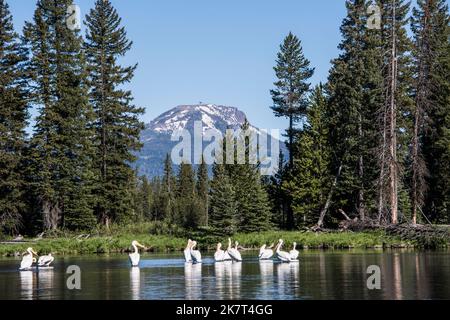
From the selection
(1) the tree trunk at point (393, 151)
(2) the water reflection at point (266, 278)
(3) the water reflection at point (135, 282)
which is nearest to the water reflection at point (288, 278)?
(2) the water reflection at point (266, 278)

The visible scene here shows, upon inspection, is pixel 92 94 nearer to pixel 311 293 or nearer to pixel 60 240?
pixel 60 240

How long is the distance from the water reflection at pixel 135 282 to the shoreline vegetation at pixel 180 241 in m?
21.1

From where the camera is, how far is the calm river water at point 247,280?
2239cm

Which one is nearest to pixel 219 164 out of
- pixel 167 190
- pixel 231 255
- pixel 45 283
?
pixel 231 255

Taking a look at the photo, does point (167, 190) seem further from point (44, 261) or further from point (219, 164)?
point (44, 261)

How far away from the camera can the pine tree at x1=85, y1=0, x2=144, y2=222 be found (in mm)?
65938

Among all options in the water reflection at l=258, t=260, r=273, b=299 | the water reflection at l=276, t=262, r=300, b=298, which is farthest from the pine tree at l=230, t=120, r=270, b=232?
the water reflection at l=276, t=262, r=300, b=298

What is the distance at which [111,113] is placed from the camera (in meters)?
68.4

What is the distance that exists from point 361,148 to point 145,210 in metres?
72.1

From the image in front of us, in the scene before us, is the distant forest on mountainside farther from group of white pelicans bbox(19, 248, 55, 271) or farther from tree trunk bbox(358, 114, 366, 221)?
group of white pelicans bbox(19, 248, 55, 271)

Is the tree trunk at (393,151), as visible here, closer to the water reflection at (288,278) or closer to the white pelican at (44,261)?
the water reflection at (288,278)

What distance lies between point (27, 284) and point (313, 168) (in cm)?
4091

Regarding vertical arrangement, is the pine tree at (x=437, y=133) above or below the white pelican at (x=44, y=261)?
above

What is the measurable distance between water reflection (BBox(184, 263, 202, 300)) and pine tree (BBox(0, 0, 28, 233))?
27.2 metres
